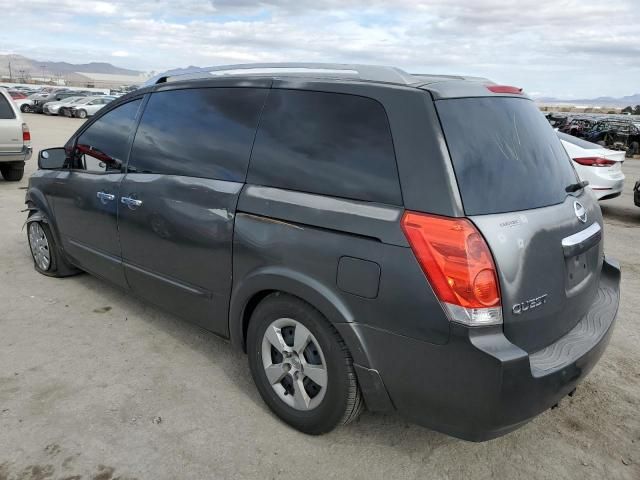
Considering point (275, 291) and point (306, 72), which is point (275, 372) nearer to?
point (275, 291)

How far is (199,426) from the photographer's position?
281 cm

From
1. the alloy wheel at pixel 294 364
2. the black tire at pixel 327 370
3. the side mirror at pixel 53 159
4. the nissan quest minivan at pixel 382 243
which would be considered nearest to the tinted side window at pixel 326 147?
the nissan quest minivan at pixel 382 243

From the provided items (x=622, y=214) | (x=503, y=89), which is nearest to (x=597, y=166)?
(x=622, y=214)

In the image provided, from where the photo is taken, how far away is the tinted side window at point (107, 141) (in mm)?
3760

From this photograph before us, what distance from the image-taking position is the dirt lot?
2.52 meters

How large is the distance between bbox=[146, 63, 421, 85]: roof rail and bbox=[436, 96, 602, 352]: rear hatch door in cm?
38

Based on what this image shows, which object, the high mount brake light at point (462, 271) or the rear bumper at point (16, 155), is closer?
the high mount brake light at point (462, 271)

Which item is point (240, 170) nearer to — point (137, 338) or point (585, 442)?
point (137, 338)

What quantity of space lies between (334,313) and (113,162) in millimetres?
2305

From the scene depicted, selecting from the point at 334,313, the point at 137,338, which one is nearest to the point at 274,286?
the point at 334,313

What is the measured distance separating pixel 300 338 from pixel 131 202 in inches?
65.3

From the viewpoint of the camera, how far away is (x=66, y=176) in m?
4.34

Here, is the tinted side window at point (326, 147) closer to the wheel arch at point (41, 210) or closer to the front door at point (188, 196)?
the front door at point (188, 196)

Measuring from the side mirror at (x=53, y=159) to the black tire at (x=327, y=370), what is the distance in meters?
2.66
